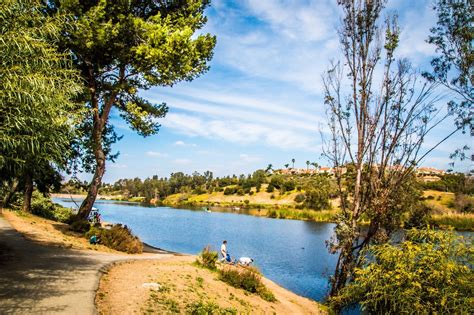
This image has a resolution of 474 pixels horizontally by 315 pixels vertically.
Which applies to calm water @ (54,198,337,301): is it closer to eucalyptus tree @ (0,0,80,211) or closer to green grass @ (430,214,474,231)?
eucalyptus tree @ (0,0,80,211)

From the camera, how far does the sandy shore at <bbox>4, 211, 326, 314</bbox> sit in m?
10.3

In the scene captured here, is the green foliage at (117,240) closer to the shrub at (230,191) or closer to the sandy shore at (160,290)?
the sandy shore at (160,290)

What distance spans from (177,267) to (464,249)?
462 inches

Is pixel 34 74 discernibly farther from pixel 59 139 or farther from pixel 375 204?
pixel 375 204

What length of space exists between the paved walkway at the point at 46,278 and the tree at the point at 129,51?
6.62m

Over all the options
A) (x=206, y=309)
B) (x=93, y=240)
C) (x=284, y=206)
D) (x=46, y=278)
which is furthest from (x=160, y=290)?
(x=284, y=206)

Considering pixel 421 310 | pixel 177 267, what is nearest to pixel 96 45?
pixel 177 267

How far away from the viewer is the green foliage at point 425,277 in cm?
915

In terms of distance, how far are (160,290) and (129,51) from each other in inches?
535

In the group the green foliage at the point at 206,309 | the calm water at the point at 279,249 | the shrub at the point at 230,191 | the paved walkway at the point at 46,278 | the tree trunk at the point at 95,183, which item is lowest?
the calm water at the point at 279,249

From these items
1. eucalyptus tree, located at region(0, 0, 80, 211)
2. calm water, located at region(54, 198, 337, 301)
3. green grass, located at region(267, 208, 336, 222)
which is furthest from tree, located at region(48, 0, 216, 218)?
green grass, located at region(267, 208, 336, 222)

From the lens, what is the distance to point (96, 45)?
60.7ft

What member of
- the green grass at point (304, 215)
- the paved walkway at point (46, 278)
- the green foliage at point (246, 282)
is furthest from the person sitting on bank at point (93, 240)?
the green grass at point (304, 215)

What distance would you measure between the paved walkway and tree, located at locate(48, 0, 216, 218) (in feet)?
21.7
